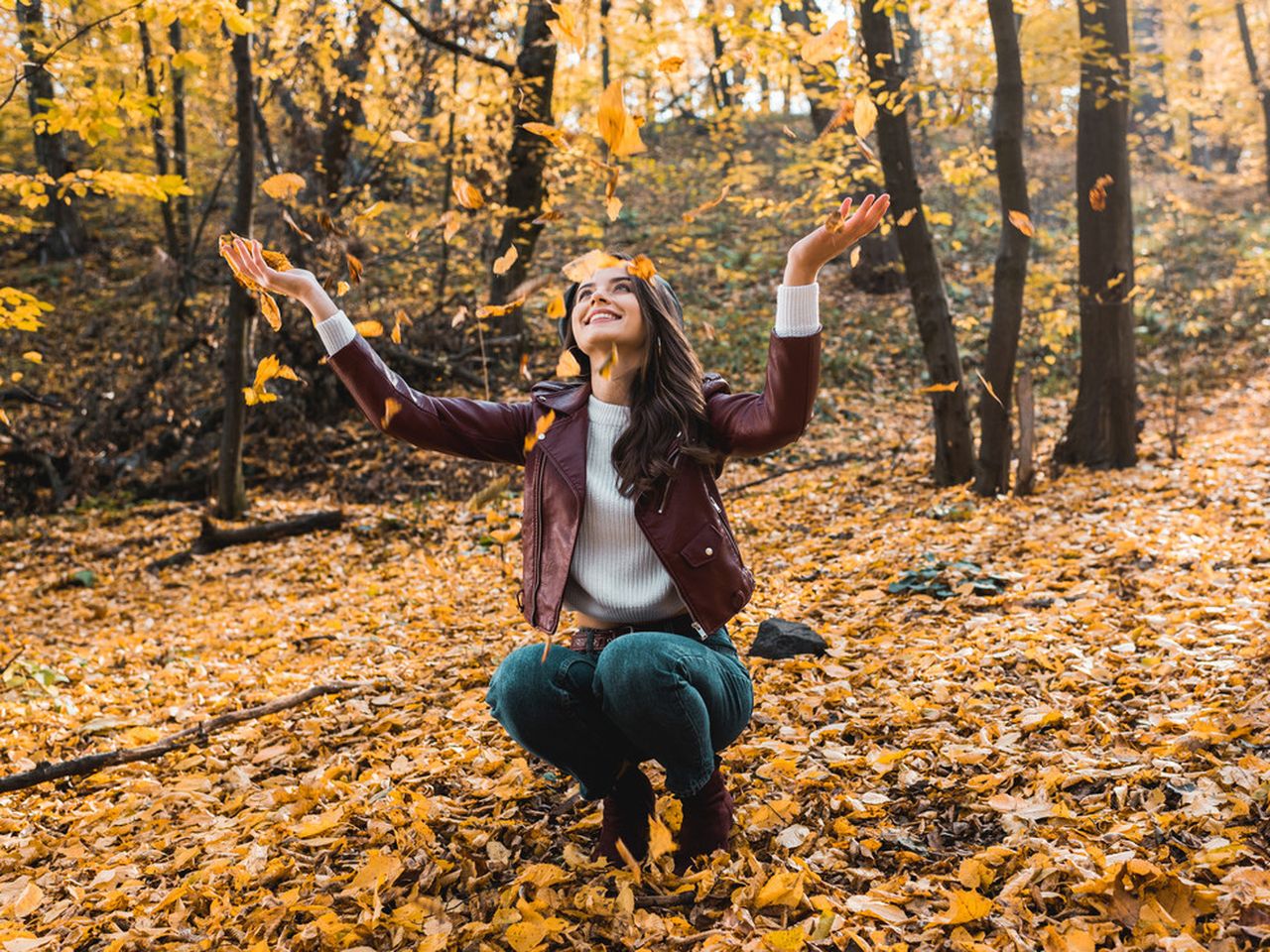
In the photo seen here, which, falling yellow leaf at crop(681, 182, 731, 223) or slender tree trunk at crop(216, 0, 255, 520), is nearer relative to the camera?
falling yellow leaf at crop(681, 182, 731, 223)

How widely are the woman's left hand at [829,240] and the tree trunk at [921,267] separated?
4675 mm

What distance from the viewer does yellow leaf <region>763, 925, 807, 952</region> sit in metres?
2.01

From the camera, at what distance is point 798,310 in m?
2.03

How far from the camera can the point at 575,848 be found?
8.37 feet

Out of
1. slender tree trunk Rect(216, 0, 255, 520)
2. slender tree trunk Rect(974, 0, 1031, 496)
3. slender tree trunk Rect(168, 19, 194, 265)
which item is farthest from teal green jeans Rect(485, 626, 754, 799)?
slender tree trunk Rect(168, 19, 194, 265)

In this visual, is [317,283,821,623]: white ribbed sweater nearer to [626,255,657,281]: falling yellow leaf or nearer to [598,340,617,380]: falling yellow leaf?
[598,340,617,380]: falling yellow leaf

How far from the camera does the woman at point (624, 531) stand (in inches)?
85.4

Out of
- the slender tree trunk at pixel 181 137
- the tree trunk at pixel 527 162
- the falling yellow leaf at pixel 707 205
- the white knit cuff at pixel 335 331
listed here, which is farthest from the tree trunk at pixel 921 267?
the slender tree trunk at pixel 181 137

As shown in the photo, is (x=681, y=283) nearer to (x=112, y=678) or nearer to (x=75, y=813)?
(x=112, y=678)

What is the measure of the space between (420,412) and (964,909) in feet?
5.66

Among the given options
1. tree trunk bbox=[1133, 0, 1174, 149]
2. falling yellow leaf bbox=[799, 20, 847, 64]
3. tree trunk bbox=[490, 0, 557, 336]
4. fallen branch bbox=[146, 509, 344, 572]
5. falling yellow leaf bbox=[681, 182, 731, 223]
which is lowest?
fallen branch bbox=[146, 509, 344, 572]

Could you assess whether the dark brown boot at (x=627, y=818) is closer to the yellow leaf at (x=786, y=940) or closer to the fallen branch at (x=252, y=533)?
the yellow leaf at (x=786, y=940)

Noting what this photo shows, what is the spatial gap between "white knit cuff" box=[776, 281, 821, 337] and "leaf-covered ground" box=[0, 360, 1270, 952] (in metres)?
1.30

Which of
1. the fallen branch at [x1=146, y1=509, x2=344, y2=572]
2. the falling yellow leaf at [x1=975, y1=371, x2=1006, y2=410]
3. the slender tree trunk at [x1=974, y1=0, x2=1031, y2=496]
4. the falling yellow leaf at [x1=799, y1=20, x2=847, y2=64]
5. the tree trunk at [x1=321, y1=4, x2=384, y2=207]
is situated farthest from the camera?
the tree trunk at [x1=321, y1=4, x2=384, y2=207]
